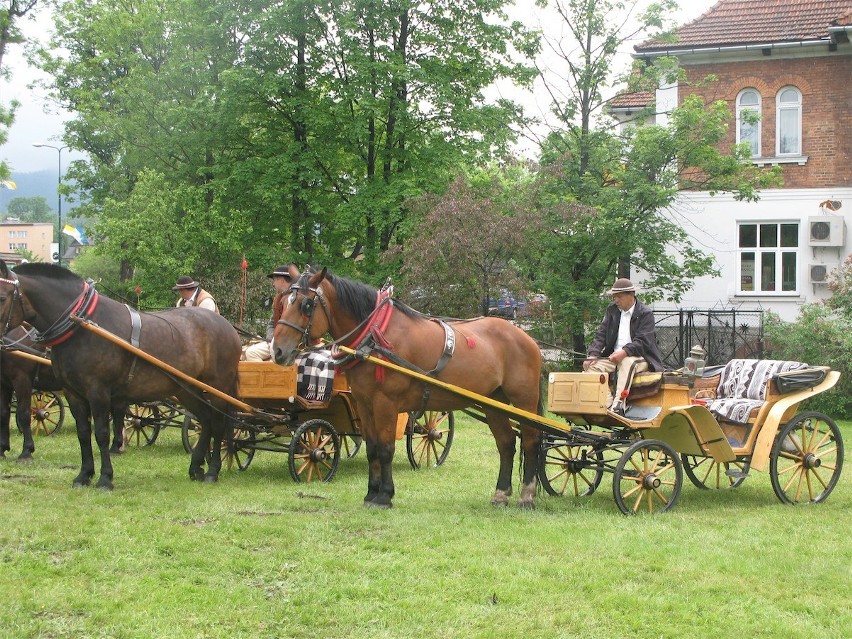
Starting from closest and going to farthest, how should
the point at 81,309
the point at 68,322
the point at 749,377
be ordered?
the point at 68,322 < the point at 81,309 < the point at 749,377

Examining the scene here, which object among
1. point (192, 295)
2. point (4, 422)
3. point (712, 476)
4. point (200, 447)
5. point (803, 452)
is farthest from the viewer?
point (192, 295)

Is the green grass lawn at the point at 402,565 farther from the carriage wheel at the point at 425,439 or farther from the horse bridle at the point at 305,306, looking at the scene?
the carriage wheel at the point at 425,439

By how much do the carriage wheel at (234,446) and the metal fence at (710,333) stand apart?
1239cm

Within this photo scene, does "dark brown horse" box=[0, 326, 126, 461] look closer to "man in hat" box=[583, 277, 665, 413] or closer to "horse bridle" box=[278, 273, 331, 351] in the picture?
"horse bridle" box=[278, 273, 331, 351]

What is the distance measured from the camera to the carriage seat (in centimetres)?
901

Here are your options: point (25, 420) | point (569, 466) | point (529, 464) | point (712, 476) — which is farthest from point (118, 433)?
point (712, 476)

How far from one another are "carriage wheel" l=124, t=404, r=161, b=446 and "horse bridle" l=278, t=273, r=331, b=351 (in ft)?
16.3

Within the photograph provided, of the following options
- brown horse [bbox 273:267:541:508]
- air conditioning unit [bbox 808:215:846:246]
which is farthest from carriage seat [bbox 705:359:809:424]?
air conditioning unit [bbox 808:215:846:246]

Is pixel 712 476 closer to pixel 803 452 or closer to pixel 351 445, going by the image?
pixel 803 452

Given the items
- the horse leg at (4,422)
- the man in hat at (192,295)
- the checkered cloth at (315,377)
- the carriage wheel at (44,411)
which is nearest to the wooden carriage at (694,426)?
the checkered cloth at (315,377)

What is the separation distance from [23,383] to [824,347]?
14.5 metres

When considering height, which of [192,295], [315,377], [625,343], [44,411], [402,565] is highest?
[192,295]

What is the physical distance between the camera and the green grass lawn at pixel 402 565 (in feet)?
16.8

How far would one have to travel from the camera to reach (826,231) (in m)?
21.3
